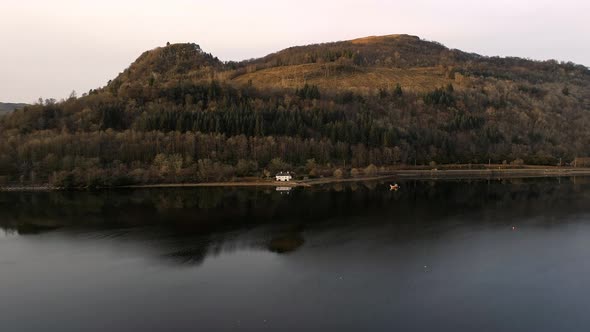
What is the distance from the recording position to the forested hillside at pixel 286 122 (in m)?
55.2

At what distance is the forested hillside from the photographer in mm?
55250

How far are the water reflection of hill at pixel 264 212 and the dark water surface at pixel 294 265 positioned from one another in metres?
0.17

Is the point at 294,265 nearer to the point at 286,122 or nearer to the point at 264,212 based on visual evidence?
the point at 264,212

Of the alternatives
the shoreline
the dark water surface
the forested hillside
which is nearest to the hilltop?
the forested hillside

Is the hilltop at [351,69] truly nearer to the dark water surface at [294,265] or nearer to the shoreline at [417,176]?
the shoreline at [417,176]

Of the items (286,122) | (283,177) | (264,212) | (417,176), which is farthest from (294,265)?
(286,122)

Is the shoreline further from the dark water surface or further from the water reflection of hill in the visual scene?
the dark water surface

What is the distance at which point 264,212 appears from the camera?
3681 centimetres

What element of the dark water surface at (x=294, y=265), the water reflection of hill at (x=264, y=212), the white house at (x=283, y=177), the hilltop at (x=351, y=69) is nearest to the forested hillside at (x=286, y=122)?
the hilltop at (x=351, y=69)

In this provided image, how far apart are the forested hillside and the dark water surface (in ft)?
44.9

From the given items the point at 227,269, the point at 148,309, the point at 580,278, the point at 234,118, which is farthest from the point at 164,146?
the point at 580,278

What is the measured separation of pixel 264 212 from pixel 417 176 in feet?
114

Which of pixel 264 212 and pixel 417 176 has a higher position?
pixel 264 212

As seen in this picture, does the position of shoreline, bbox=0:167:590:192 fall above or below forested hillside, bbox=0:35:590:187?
below
